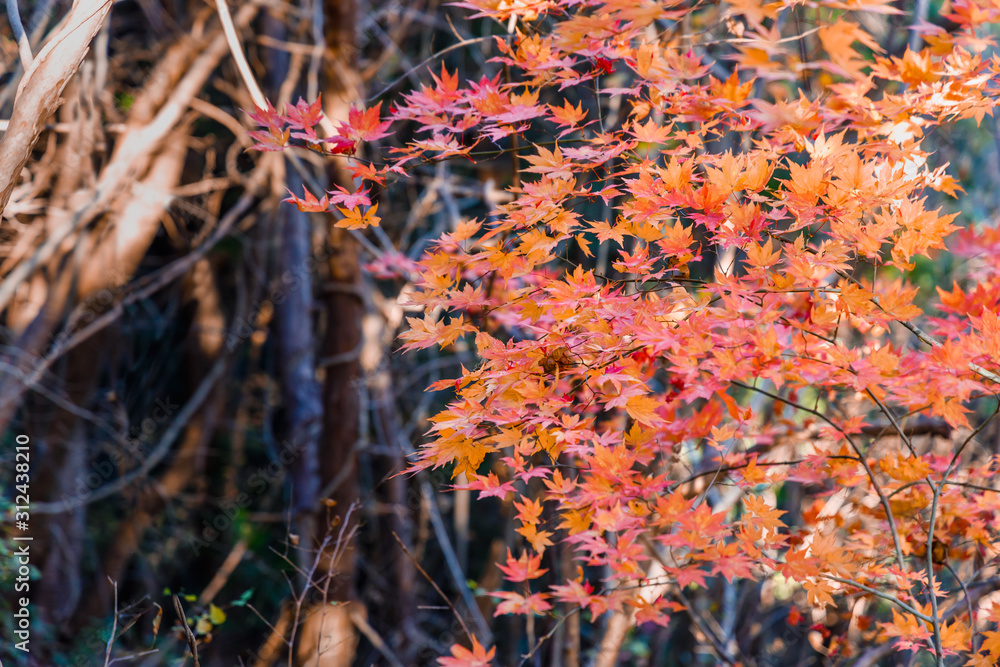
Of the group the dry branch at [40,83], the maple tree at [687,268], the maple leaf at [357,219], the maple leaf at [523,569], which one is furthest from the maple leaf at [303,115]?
the maple leaf at [523,569]

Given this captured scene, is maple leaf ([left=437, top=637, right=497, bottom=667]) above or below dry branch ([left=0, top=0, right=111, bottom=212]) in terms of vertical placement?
below

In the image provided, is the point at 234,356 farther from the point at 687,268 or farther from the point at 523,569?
the point at 687,268

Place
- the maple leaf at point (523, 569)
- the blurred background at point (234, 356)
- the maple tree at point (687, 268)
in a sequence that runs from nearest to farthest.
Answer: the maple tree at point (687, 268) < the maple leaf at point (523, 569) < the blurred background at point (234, 356)

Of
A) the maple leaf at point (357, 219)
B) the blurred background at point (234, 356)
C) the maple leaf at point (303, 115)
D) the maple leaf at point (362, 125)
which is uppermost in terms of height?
the maple leaf at point (303, 115)

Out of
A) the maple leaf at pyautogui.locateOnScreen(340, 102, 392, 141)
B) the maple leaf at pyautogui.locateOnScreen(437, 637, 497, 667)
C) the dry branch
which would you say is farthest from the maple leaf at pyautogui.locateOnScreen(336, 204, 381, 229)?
the maple leaf at pyautogui.locateOnScreen(437, 637, 497, 667)

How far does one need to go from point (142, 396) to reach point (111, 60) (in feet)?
10.5

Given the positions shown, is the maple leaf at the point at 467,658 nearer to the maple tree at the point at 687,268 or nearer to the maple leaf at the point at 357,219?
the maple tree at the point at 687,268

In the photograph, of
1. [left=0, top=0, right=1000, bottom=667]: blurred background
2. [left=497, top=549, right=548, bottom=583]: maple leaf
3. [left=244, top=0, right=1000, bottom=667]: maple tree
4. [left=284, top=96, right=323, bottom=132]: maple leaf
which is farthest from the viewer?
[left=0, top=0, right=1000, bottom=667]: blurred background

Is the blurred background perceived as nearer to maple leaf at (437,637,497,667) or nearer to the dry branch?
maple leaf at (437,637,497,667)

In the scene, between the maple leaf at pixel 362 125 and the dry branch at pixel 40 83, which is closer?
the dry branch at pixel 40 83

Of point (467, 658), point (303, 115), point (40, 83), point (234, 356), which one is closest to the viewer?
point (40, 83)

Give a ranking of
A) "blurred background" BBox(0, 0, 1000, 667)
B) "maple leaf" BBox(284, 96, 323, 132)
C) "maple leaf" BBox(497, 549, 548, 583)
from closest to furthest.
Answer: "maple leaf" BBox(284, 96, 323, 132) → "maple leaf" BBox(497, 549, 548, 583) → "blurred background" BBox(0, 0, 1000, 667)

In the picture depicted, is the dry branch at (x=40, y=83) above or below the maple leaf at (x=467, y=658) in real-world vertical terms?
above

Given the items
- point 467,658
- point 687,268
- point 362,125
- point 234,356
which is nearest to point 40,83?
point 362,125
